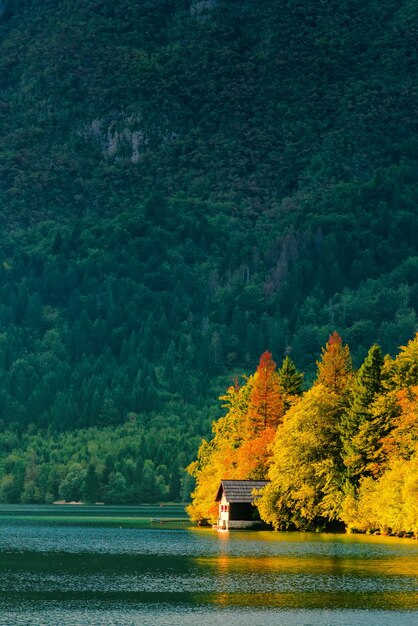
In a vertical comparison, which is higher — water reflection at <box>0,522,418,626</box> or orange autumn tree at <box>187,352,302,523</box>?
orange autumn tree at <box>187,352,302,523</box>

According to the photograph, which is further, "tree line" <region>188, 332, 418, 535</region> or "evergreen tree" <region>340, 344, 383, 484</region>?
"evergreen tree" <region>340, 344, 383, 484</region>

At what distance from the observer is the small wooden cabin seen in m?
153

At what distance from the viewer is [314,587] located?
87125mm

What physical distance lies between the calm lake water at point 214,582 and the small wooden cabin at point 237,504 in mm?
15526

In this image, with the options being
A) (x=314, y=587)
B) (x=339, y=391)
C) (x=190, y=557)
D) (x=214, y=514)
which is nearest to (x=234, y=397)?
(x=214, y=514)

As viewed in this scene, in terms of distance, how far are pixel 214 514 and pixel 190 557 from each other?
5743 cm

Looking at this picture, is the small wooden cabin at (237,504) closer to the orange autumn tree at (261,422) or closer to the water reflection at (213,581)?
the orange autumn tree at (261,422)

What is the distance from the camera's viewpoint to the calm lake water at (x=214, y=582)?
75.6 metres

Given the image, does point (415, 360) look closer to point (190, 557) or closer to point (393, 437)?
point (393, 437)

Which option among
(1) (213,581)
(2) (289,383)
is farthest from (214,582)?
(2) (289,383)

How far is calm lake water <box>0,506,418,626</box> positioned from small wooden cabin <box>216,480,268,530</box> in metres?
15.5

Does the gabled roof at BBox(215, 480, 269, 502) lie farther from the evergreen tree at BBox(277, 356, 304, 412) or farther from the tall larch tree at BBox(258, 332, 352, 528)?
the evergreen tree at BBox(277, 356, 304, 412)

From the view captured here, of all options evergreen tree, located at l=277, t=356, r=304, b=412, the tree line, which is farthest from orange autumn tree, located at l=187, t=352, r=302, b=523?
the tree line

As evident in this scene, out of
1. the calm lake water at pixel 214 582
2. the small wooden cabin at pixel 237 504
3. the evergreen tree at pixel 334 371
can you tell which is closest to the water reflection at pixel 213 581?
the calm lake water at pixel 214 582
